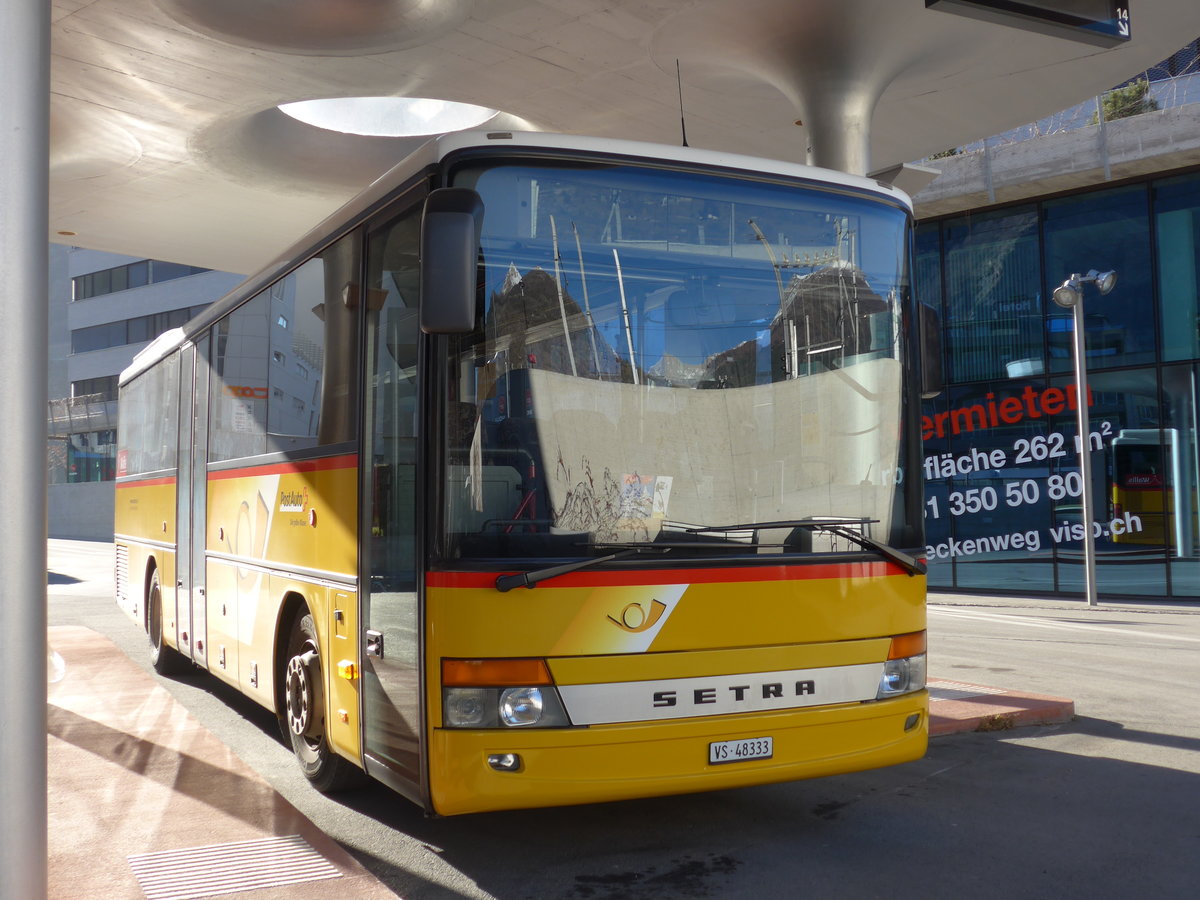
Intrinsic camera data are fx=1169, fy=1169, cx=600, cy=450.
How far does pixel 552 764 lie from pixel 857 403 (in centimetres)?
222

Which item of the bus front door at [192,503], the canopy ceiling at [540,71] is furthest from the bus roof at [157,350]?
the canopy ceiling at [540,71]

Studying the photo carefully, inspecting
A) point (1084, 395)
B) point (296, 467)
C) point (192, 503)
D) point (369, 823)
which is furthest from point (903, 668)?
point (1084, 395)

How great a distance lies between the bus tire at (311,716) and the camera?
643 cm

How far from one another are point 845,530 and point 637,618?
1.14 meters

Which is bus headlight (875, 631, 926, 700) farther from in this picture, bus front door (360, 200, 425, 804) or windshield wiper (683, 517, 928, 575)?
bus front door (360, 200, 425, 804)

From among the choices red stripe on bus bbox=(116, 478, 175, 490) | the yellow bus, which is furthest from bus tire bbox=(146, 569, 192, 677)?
the yellow bus

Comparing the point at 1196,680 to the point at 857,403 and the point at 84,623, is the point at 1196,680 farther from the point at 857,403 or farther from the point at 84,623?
the point at 84,623

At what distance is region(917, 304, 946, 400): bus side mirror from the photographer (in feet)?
19.6

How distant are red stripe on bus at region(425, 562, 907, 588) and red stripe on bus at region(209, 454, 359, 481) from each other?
1244 mm

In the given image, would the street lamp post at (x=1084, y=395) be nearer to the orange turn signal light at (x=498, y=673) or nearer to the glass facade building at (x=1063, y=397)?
the glass facade building at (x=1063, y=397)

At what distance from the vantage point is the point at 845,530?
5418 millimetres

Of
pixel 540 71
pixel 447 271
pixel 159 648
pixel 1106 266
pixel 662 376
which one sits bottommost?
pixel 159 648

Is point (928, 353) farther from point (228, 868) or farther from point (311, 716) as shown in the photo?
point (228, 868)

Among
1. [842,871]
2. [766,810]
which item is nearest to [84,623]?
[766,810]
